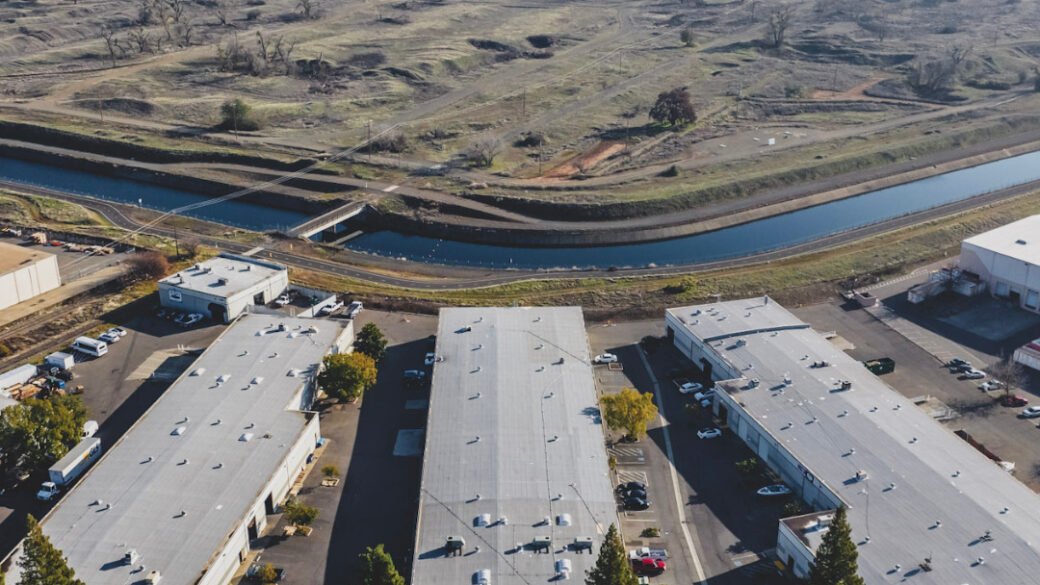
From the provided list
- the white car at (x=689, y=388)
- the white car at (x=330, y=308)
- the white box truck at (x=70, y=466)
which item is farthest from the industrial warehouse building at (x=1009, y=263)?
the white box truck at (x=70, y=466)

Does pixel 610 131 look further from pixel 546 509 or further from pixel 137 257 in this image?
pixel 546 509

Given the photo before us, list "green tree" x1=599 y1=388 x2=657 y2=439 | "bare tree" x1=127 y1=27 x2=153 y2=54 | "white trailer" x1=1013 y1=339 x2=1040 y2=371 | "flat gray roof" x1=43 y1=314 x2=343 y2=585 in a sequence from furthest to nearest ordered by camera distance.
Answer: "bare tree" x1=127 y1=27 x2=153 y2=54, "white trailer" x1=1013 y1=339 x2=1040 y2=371, "green tree" x1=599 y1=388 x2=657 y2=439, "flat gray roof" x1=43 y1=314 x2=343 y2=585

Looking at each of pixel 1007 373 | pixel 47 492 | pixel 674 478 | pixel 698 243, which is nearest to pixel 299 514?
pixel 47 492

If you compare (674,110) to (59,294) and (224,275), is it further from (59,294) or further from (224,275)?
(59,294)

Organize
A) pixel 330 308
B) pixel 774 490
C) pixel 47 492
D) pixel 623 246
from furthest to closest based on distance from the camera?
1. pixel 623 246
2. pixel 330 308
3. pixel 774 490
4. pixel 47 492

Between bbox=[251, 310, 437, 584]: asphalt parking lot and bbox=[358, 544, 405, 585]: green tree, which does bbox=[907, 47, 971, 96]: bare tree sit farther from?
bbox=[358, 544, 405, 585]: green tree

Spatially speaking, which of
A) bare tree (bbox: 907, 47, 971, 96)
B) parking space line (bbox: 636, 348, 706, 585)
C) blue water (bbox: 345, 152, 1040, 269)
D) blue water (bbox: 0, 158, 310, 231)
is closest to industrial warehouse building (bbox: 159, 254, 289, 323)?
blue water (bbox: 345, 152, 1040, 269)
